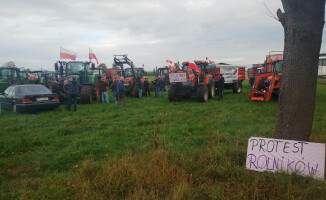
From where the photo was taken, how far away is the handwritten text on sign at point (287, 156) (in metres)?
A: 2.72

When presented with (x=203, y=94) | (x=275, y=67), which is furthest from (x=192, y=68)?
(x=275, y=67)

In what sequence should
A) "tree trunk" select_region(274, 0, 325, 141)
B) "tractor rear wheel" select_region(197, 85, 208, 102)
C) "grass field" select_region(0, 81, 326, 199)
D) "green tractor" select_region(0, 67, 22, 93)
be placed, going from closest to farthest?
"grass field" select_region(0, 81, 326, 199), "tree trunk" select_region(274, 0, 325, 141), "tractor rear wheel" select_region(197, 85, 208, 102), "green tractor" select_region(0, 67, 22, 93)

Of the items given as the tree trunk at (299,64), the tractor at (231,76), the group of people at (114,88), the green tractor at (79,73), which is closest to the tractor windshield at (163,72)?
the group of people at (114,88)

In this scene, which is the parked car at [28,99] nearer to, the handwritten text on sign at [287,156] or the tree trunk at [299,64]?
the handwritten text on sign at [287,156]

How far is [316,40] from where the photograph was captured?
2.90 meters

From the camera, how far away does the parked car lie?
849 centimetres

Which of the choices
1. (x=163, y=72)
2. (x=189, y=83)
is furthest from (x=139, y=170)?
(x=163, y=72)

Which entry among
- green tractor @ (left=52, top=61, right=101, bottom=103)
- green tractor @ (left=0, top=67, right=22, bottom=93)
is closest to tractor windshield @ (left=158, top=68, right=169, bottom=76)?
green tractor @ (left=52, top=61, right=101, bottom=103)

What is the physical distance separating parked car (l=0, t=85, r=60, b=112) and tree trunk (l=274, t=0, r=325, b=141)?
347 inches

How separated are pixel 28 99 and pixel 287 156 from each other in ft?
29.8

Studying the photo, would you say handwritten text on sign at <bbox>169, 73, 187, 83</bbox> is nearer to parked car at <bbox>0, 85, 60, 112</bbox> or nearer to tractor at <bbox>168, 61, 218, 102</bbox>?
tractor at <bbox>168, 61, 218, 102</bbox>

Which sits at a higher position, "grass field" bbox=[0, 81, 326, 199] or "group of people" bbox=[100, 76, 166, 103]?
"group of people" bbox=[100, 76, 166, 103]

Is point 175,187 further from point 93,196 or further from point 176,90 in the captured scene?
point 176,90

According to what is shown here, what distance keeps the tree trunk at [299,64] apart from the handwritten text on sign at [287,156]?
29cm
